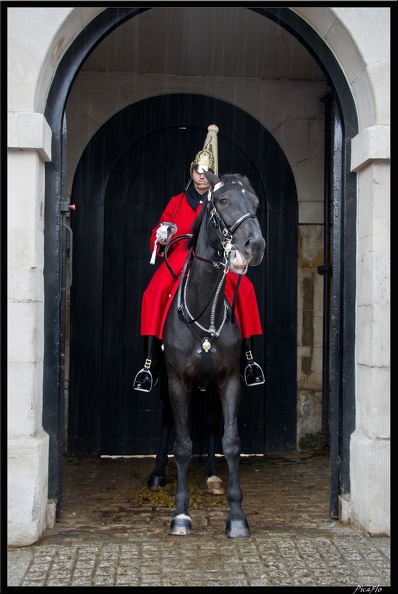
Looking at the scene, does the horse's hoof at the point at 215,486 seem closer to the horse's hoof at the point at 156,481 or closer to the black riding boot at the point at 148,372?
the horse's hoof at the point at 156,481

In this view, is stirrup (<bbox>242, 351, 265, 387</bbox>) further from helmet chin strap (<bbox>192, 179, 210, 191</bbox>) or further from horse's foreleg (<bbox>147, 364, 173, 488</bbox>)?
helmet chin strap (<bbox>192, 179, 210, 191</bbox>)

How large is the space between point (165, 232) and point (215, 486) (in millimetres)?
2083

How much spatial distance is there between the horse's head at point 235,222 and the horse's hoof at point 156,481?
2305mm

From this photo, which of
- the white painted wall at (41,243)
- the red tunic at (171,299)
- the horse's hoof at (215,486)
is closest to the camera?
the white painted wall at (41,243)

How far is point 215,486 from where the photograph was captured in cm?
560

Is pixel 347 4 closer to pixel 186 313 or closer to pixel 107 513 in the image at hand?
pixel 186 313

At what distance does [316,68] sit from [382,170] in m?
2.76

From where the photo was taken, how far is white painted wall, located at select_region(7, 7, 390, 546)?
4.41m

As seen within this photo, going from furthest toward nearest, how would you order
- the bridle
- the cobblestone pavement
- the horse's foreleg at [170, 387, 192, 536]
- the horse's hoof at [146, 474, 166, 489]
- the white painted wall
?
the horse's hoof at [146, 474, 166, 489] < the horse's foreleg at [170, 387, 192, 536] < the white painted wall < the bridle < the cobblestone pavement

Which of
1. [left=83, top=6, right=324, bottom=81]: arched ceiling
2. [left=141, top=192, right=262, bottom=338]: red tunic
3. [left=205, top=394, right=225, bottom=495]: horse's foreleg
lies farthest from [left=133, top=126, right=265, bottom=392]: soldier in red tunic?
[left=83, top=6, right=324, bottom=81]: arched ceiling

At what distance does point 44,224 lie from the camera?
15.6 ft

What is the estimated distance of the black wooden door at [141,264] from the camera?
6902mm

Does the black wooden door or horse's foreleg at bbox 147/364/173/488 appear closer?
horse's foreleg at bbox 147/364/173/488

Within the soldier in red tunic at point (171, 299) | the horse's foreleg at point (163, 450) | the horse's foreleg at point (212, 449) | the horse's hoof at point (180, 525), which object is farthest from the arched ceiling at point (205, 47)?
the horse's hoof at point (180, 525)
